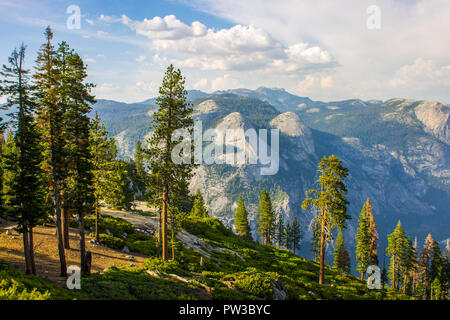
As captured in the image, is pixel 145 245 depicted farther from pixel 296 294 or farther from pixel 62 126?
pixel 296 294

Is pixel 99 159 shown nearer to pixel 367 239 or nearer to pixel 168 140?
pixel 168 140

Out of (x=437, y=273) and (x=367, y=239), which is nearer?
(x=367, y=239)

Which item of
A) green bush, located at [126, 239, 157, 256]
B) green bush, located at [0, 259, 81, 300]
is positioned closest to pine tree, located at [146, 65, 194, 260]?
green bush, located at [126, 239, 157, 256]

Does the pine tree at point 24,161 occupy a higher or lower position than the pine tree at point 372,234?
higher

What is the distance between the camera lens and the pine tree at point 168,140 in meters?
22.5

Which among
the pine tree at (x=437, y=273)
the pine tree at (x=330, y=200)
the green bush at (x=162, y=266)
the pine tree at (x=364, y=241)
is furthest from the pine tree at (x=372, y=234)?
the green bush at (x=162, y=266)

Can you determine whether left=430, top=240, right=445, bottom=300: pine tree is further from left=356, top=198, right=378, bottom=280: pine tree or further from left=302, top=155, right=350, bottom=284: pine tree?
left=302, top=155, right=350, bottom=284: pine tree

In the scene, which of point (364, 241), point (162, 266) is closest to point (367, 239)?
point (364, 241)

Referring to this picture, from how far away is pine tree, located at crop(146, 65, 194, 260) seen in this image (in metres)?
22.5

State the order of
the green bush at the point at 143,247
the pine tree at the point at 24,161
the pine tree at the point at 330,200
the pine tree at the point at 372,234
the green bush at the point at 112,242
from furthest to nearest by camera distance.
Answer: the pine tree at the point at 372,234
the green bush at the point at 143,247
the green bush at the point at 112,242
the pine tree at the point at 330,200
the pine tree at the point at 24,161

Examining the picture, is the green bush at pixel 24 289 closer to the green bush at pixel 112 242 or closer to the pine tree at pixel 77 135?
the pine tree at pixel 77 135

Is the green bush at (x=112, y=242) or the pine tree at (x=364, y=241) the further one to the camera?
the pine tree at (x=364, y=241)

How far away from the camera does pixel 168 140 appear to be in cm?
2270
